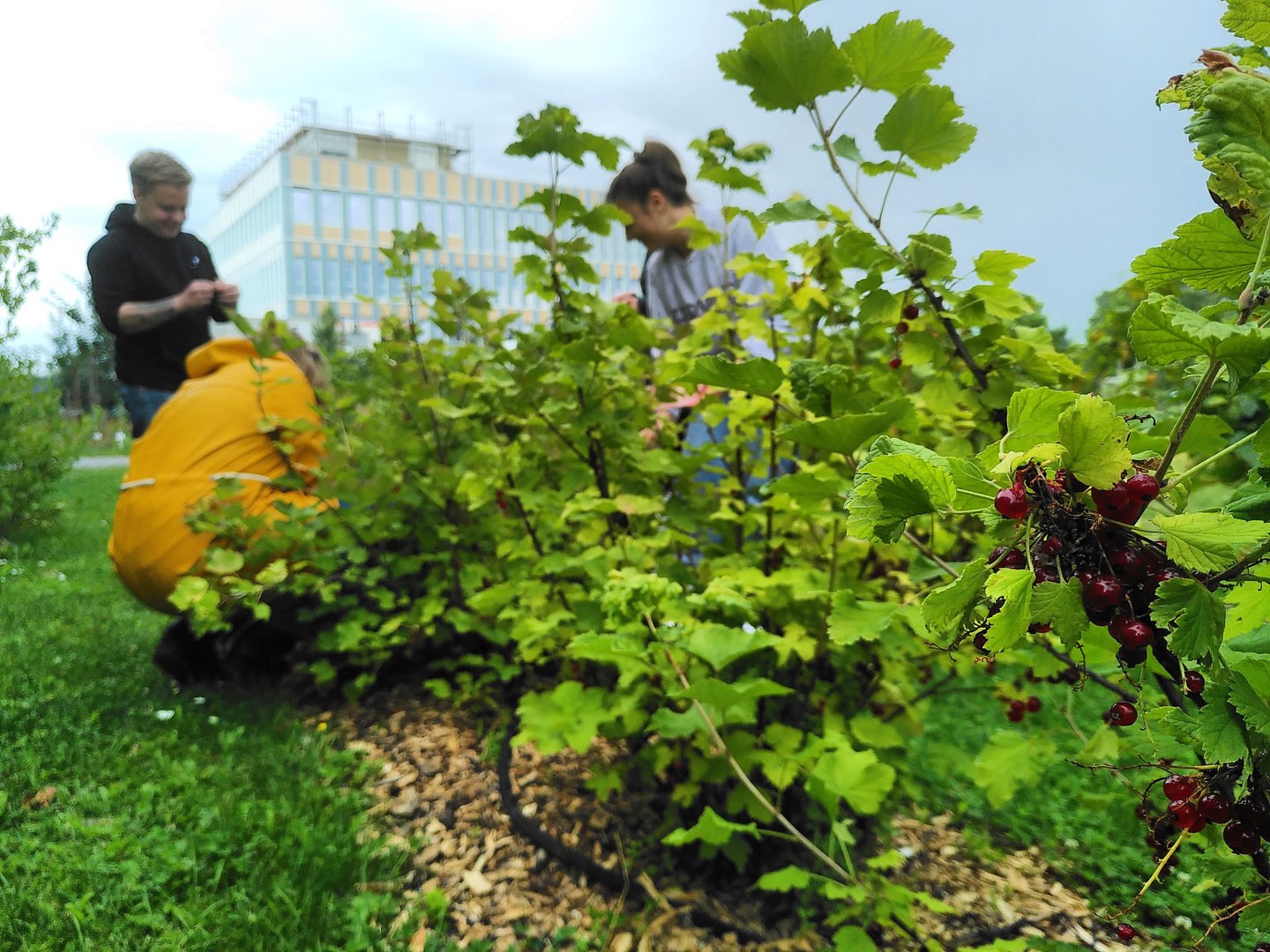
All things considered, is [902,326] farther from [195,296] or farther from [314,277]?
[314,277]

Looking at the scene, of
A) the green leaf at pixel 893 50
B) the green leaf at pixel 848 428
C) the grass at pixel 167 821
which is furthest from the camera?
the grass at pixel 167 821

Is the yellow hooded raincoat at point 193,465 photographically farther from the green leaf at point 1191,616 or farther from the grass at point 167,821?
the green leaf at point 1191,616

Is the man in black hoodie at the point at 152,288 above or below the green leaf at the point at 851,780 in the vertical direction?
above

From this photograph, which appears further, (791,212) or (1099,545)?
(791,212)

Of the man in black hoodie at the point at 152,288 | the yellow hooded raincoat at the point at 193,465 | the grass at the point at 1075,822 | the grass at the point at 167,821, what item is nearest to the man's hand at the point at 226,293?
the man in black hoodie at the point at 152,288

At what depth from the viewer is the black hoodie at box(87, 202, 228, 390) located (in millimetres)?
3391

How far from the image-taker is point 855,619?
110cm

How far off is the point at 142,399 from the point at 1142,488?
13.6 feet

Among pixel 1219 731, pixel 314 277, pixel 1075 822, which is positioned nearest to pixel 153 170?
pixel 1219 731

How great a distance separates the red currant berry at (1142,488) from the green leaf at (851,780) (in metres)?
0.95

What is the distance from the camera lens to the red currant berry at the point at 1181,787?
66cm

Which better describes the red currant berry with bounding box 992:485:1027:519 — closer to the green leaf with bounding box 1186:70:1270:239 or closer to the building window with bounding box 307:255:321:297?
the green leaf with bounding box 1186:70:1270:239

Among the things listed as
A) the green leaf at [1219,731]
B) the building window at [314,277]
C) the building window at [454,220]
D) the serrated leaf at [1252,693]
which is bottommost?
the green leaf at [1219,731]

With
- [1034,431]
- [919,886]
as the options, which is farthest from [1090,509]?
[919,886]
